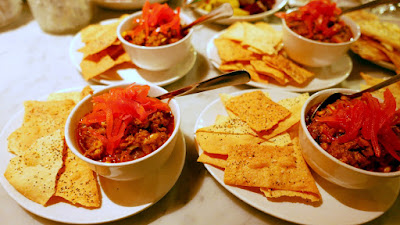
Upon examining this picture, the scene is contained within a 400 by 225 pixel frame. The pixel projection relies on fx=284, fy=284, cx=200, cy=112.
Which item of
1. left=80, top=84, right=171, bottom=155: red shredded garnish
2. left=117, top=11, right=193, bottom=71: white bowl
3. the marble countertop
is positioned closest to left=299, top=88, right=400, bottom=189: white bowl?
the marble countertop

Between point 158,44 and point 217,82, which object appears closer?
point 217,82

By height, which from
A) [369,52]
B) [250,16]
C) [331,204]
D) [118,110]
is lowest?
A: [331,204]

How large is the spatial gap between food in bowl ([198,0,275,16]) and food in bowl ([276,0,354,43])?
21.3 inches

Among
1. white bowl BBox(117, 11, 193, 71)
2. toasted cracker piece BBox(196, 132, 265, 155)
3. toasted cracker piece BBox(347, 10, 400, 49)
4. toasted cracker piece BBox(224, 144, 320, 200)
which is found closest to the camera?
toasted cracker piece BBox(224, 144, 320, 200)

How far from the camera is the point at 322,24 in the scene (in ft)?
5.60

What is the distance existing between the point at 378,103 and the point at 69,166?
4.11 ft

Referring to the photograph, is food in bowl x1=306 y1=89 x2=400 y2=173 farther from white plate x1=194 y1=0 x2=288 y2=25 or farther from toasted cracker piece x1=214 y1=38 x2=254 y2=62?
white plate x1=194 y1=0 x2=288 y2=25

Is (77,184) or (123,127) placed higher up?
(123,127)

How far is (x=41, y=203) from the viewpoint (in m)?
1.02

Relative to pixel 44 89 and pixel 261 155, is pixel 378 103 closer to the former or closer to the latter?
pixel 261 155

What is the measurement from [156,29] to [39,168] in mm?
936

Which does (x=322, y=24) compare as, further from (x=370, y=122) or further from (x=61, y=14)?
(x=61, y=14)

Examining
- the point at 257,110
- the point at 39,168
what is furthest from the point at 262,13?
the point at 39,168

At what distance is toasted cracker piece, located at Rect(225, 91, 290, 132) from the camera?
4.16ft
